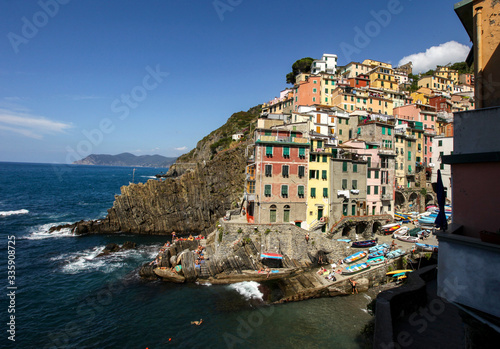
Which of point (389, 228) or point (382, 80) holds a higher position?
point (382, 80)

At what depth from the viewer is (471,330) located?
26.0 feet

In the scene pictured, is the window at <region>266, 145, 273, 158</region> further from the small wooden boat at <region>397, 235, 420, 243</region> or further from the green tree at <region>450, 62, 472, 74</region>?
the green tree at <region>450, 62, 472, 74</region>

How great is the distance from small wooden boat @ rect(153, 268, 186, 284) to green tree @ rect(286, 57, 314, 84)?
244 ft

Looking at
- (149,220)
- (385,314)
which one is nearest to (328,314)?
(385,314)

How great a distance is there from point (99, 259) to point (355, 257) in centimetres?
3253

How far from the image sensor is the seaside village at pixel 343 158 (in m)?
35.2

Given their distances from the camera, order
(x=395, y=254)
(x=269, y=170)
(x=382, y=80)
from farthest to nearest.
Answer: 1. (x=382, y=80)
2. (x=269, y=170)
3. (x=395, y=254)

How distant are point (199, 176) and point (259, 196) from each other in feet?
89.5

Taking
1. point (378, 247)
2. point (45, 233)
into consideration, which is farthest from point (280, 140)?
point (45, 233)

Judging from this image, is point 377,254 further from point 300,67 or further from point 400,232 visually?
point 300,67

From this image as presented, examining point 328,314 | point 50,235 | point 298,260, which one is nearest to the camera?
point 328,314

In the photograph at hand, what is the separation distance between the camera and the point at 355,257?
30719 mm

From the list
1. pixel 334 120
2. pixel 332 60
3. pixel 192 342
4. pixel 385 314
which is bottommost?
pixel 192 342

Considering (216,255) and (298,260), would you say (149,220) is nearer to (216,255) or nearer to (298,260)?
(216,255)
